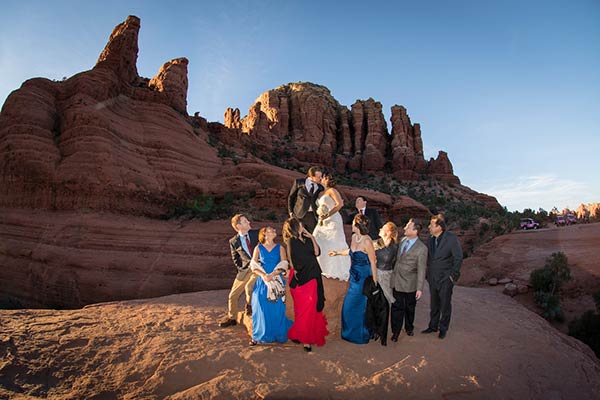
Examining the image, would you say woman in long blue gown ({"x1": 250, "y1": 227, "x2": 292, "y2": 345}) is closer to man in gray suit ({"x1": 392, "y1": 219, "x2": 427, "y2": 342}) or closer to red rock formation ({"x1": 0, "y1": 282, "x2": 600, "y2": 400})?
→ red rock formation ({"x1": 0, "y1": 282, "x2": 600, "y2": 400})

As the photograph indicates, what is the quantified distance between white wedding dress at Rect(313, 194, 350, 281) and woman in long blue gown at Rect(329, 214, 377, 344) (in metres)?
0.51

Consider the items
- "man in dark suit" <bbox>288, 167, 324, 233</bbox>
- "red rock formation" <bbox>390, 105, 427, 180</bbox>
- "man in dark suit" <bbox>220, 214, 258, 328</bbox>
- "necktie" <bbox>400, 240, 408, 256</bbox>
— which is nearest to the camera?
"necktie" <bbox>400, 240, 408, 256</bbox>

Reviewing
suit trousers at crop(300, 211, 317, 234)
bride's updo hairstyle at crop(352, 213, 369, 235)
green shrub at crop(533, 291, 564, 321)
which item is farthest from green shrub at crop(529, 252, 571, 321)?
suit trousers at crop(300, 211, 317, 234)

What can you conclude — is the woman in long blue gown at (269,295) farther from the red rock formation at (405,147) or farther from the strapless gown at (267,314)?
the red rock formation at (405,147)

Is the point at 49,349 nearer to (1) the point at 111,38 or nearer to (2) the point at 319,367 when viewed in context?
(2) the point at 319,367

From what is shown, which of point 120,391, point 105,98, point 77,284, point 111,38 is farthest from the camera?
point 111,38

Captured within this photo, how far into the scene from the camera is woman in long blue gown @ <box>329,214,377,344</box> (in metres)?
5.64

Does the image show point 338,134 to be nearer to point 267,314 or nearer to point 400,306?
point 400,306

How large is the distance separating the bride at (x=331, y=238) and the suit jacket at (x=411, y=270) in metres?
1.02

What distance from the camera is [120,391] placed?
4086 mm

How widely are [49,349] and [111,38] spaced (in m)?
24.8

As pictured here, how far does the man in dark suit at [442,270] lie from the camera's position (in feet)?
20.1

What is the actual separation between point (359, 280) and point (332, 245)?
0.90 metres

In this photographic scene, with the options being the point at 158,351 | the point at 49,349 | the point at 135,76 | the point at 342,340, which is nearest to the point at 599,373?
the point at 342,340
